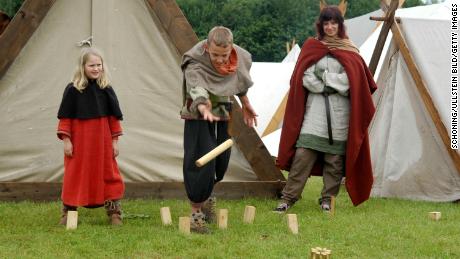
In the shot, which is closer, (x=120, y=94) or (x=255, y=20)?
(x=120, y=94)

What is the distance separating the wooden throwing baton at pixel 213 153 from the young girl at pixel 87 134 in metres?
0.86

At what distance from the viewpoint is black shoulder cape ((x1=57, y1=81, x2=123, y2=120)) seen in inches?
195

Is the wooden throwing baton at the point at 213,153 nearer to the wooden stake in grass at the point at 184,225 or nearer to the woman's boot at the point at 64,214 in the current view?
the wooden stake in grass at the point at 184,225

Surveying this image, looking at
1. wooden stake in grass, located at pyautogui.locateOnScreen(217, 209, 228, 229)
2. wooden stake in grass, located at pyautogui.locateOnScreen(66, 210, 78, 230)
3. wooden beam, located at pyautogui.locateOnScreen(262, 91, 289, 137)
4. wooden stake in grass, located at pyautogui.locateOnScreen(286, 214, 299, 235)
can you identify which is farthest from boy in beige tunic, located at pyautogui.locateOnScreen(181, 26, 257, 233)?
wooden beam, located at pyautogui.locateOnScreen(262, 91, 289, 137)

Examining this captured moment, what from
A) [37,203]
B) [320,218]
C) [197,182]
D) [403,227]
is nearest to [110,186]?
[197,182]

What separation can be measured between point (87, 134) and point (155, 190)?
137 centimetres

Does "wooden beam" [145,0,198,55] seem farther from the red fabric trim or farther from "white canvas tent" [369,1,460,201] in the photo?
"white canvas tent" [369,1,460,201]

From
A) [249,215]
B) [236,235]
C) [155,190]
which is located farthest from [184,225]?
[155,190]

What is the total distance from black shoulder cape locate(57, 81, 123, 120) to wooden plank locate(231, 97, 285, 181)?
4.64 ft

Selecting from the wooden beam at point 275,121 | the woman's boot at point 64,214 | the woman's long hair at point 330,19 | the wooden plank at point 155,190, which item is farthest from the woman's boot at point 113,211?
the wooden beam at point 275,121

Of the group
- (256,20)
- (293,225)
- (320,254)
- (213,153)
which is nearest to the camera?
(320,254)

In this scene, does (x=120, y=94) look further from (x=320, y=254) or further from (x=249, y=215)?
(x=320, y=254)

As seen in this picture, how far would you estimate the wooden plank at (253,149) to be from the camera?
6.24 meters

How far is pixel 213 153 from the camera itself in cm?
448
